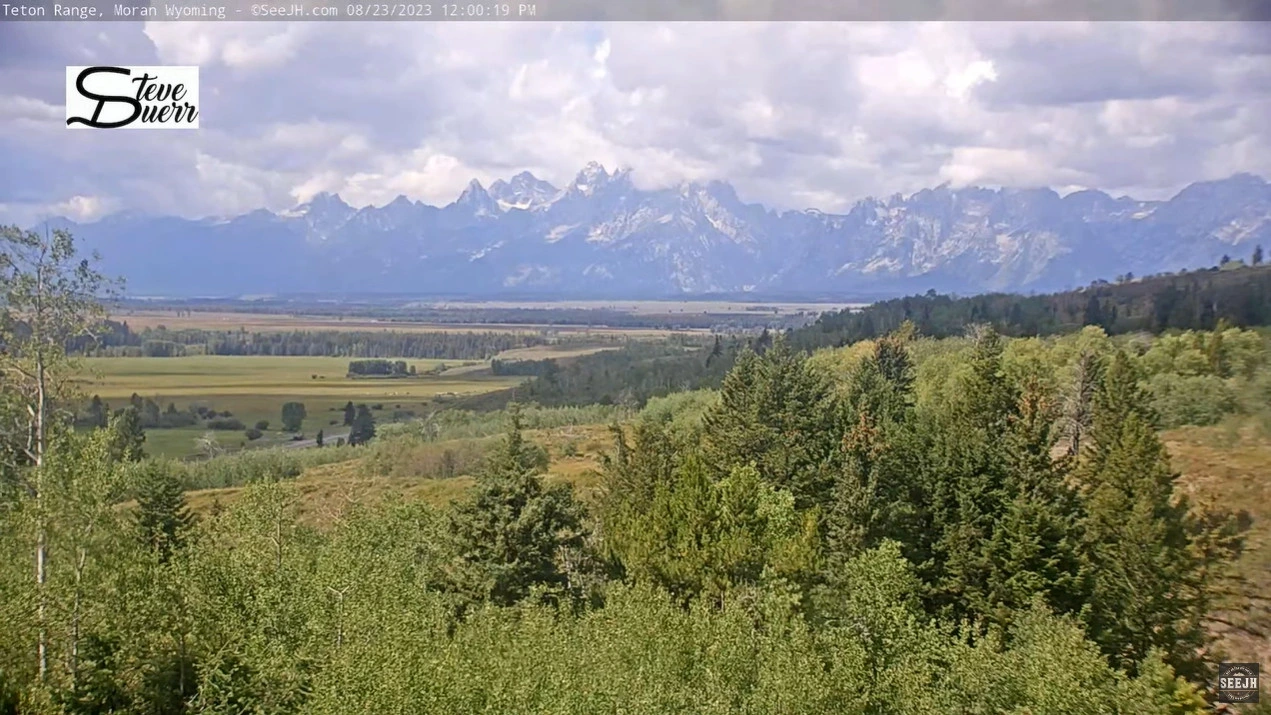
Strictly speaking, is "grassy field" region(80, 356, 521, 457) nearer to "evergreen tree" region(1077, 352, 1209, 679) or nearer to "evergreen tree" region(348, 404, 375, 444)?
"evergreen tree" region(348, 404, 375, 444)

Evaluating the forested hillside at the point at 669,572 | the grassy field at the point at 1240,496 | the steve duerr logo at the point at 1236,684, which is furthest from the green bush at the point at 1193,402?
the steve duerr logo at the point at 1236,684

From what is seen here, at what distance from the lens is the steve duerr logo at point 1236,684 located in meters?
34.6

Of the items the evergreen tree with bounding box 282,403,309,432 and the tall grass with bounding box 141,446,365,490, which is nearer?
the tall grass with bounding box 141,446,365,490

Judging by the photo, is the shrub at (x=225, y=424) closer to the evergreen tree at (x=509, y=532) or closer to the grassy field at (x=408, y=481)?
the grassy field at (x=408, y=481)

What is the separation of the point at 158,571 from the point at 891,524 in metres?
29.2

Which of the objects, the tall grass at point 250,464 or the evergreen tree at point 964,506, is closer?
the evergreen tree at point 964,506

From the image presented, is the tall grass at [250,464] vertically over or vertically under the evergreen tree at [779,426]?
under

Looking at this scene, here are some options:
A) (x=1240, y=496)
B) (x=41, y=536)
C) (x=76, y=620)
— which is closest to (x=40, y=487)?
(x=41, y=536)

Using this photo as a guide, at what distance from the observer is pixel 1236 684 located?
3516cm

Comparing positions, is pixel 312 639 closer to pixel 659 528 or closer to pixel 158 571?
pixel 158 571

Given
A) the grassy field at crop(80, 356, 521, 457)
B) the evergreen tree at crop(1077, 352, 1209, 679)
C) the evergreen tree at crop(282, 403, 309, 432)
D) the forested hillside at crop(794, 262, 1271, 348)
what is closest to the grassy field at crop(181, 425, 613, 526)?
the grassy field at crop(80, 356, 521, 457)

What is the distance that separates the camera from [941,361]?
10081 centimetres

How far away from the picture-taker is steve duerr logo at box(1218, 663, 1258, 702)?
34625mm

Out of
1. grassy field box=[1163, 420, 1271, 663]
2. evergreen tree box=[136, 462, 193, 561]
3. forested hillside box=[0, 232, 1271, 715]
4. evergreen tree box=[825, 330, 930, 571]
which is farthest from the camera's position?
evergreen tree box=[136, 462, 193, 561]
